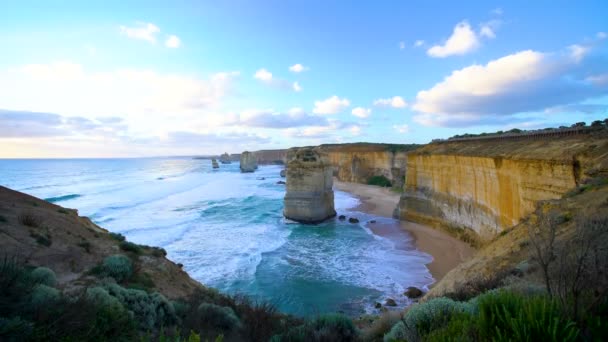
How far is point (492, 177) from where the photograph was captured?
16.4m

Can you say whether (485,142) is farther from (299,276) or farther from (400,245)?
(299,276)

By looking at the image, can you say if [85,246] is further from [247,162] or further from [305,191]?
[247,162]

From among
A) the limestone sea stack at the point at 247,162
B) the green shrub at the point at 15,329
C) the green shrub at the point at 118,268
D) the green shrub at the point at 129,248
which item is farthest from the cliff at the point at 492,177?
the limestone sea stack at the point at 247,162

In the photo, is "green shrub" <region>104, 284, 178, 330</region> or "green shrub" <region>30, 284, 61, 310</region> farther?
"green shrub" <region>104, 284, 178, 330</region>

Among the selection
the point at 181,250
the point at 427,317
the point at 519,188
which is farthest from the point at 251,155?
the point at 427,317

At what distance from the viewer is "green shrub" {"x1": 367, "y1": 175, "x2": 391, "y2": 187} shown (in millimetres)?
53612

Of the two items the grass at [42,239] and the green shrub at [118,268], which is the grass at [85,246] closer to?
the grass at [42,239]

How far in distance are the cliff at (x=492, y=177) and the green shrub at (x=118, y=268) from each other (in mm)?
14099

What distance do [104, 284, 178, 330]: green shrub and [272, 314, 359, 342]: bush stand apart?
2173mm

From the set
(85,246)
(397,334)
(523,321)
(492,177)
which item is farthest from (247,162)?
(523,321)

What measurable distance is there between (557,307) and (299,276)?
13073 mm

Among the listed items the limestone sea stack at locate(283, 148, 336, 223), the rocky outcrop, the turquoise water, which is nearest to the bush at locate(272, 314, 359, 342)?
the turquoise water

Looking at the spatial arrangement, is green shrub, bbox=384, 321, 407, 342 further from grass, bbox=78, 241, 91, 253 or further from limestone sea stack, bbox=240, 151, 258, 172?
limestone sea stack, bbox=240, 151, 258, 172

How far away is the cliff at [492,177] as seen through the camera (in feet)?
37.0
